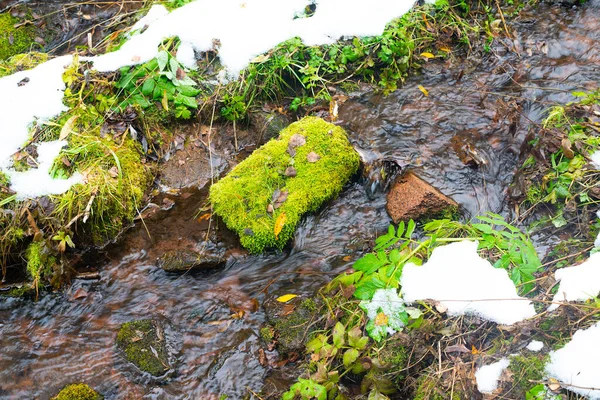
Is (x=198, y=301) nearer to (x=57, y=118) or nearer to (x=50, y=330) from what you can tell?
(x=50, y=330)

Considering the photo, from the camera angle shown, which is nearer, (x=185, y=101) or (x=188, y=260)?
(x=188, y=260)

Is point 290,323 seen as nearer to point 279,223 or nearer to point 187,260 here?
point 279,223

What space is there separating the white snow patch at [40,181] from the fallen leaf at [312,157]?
221 cm

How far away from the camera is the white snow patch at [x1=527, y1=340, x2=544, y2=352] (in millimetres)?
2658

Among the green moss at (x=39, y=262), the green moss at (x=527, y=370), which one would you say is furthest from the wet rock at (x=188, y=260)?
the green moss at (x=527, y=370)

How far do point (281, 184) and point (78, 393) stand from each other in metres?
2.44

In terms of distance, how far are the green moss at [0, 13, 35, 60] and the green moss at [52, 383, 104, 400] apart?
4.60 metres

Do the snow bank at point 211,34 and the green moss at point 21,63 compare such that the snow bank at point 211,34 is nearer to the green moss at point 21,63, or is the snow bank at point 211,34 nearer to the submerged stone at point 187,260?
the green moss at point 21,63

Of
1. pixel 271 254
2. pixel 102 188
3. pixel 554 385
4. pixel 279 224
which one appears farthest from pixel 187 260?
pixel 554 385

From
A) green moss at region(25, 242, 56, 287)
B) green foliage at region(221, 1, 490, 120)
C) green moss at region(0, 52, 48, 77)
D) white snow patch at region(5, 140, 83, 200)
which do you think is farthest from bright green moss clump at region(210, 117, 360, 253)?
green moss at region(0, 52, 48, 77)

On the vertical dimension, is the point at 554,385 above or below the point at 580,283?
below

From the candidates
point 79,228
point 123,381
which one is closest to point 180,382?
point 123,381

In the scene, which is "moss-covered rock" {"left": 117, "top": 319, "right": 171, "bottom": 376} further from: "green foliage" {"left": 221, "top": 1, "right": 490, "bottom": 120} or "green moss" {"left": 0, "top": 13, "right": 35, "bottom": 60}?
"green moss" {"left": 0, "top": 13, "right": 35, "bottom": 60}

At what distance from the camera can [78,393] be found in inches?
131
